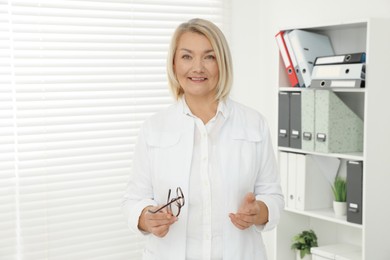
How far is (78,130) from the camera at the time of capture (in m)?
3.42

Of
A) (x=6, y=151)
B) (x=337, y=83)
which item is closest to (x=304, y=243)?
(x=337, y=83)

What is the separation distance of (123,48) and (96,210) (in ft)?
3.34

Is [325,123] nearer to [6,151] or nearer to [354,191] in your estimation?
[354,191]

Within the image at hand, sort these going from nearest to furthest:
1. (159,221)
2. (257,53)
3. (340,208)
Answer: (159,221), (340,208), (257,53)

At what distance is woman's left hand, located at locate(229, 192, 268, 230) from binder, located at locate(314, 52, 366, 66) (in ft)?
4.14

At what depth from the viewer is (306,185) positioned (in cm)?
Result: 324

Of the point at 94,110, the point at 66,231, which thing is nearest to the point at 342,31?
the point at 94,110

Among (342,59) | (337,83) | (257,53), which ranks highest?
(257,53)

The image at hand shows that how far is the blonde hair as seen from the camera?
1995 mm

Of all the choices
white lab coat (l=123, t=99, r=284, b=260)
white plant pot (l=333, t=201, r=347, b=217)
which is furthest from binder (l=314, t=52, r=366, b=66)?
white lab coat (l=123, t=99, r=284, b=260)

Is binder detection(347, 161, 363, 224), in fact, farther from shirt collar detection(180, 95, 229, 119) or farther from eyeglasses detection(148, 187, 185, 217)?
eyeglasses detection(148, 187, 185, 217)

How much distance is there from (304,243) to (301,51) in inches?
45.1

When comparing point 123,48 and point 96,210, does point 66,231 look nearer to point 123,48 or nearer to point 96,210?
point 96,210

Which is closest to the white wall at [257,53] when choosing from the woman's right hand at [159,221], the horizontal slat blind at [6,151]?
the horizontal slat blind at [6,151]
